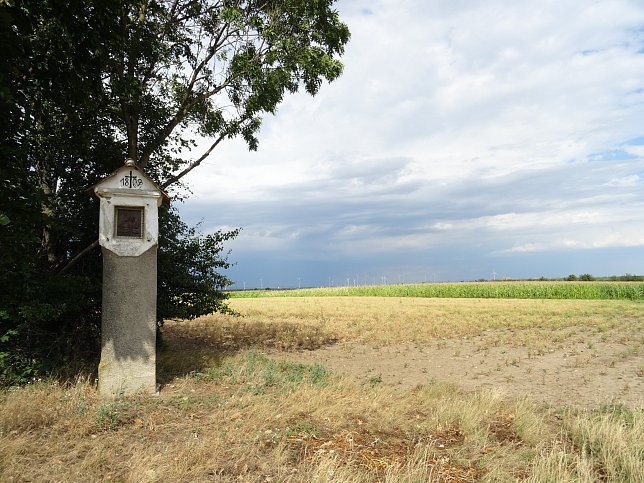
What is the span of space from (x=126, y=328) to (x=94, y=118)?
19.4ft

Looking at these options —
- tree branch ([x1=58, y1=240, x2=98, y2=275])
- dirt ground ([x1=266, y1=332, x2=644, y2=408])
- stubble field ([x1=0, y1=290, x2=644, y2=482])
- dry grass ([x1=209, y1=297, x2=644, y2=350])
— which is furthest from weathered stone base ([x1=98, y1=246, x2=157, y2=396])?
dry grass ([x1=209, y1=297, x2=644, y2=350])

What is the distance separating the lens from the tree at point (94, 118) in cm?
696

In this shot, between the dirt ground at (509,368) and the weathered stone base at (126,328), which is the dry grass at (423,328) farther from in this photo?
the weathered stone base at (126,328)

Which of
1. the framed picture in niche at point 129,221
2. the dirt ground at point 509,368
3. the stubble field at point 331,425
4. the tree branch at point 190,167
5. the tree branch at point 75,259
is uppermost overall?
the tree branch at point 190,167

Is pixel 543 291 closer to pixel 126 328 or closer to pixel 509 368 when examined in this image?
pixel 509 368

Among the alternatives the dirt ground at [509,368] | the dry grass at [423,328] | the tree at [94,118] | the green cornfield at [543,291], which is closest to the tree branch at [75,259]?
the tree at [94,118]

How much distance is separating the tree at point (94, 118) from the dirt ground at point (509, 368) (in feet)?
16.6

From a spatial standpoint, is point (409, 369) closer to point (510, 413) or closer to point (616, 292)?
point (510, 413)

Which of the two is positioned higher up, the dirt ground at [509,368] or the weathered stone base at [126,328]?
the weathered stone base at [126,328]

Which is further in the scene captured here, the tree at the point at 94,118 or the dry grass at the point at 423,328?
the dry grass at the point at 423,328

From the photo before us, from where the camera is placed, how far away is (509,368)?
1195 centimetres

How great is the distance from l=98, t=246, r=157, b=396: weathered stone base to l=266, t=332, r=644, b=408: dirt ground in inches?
199

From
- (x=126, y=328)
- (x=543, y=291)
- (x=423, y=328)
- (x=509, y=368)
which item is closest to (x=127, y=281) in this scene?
(x=126, y=328)

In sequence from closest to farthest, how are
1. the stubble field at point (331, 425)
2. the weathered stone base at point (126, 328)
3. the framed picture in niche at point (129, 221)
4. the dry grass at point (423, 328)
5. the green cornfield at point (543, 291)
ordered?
1. the stubble field at point (331, 425)
2. the weathered stone base at point (126, 328)
3. the framed picture in niche at point (129, 221)
4. the dry grass at point (423, 328)
5. the green cornfield at point (543, 291)
